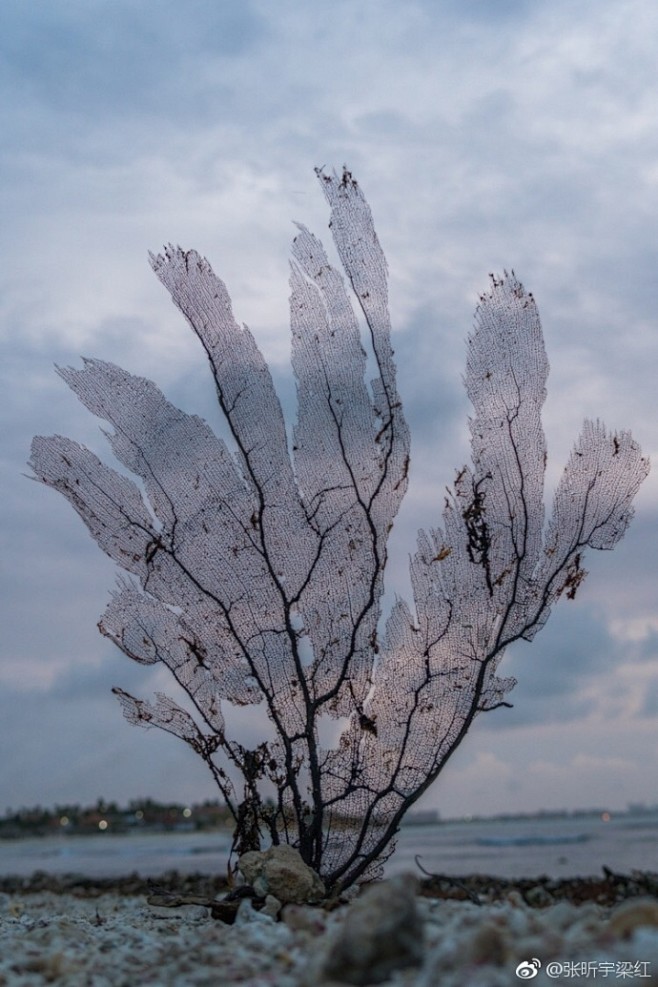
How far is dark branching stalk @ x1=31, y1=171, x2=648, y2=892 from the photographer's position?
5.96 metres

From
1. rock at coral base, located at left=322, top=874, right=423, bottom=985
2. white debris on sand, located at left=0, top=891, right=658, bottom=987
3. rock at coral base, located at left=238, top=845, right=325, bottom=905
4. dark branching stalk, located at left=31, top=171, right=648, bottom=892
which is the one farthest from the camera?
dark branching stalk, located at left=31, top=171, right=648, bottom=892

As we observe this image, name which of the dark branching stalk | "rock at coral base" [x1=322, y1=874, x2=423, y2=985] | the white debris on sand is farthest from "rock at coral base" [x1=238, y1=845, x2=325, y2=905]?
"rock at coral base" [x1=322, y1=874, x2=423, y2=985]

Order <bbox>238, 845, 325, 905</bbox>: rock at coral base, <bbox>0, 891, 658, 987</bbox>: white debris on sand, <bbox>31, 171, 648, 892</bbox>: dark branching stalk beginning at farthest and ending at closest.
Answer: <bbox>31, 171, 648, 892</bbox>: dark branching stalk < <bbox>238, 845, 325, 905</bbox>: rock at coral base < <bbox>0, 891, 658, 987</bbox>: white debris on sand

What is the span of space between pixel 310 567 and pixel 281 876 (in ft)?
6.13

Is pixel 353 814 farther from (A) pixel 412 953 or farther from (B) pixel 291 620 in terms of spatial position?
(A) pixel 412 953

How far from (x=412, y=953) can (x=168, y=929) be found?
250cm

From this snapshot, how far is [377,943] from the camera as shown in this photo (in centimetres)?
264

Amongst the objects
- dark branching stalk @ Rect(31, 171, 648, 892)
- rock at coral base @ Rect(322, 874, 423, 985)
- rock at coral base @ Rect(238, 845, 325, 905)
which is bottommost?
rock at coral base @ Rect(238, 845, 325, 905)

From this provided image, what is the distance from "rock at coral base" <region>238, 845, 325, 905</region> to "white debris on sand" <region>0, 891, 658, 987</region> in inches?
38.5

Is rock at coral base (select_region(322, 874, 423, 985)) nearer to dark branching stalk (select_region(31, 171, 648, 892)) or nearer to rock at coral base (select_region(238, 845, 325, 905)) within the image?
rock at coral base (select_region(238, 845, 325, 905))

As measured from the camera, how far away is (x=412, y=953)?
2678 mm

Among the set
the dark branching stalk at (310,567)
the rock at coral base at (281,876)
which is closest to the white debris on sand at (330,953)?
the rock at coral base at (281,876)

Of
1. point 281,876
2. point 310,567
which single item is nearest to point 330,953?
point 281,876

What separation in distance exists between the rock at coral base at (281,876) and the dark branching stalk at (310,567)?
453 mm
